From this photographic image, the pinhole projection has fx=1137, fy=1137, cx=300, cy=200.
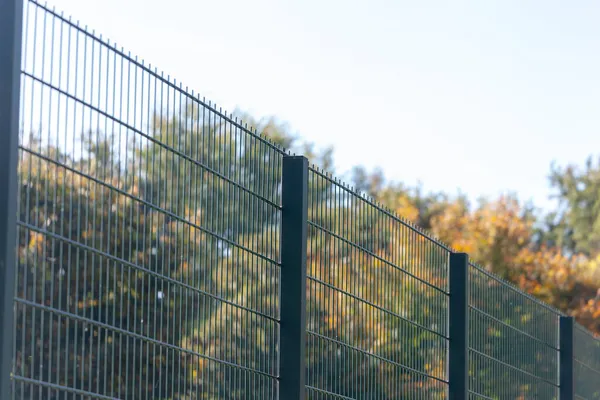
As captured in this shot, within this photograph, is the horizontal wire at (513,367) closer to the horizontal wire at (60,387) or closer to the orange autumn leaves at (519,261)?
the horizontal wire at (60,387)

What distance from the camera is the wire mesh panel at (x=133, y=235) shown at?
4.17 metres

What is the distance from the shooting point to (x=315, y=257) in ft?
21.7

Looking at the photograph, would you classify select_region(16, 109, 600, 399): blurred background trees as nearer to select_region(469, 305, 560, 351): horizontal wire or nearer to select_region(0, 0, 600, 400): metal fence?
select_region(0, 0, 600, 400): metal fence

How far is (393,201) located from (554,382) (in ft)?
131

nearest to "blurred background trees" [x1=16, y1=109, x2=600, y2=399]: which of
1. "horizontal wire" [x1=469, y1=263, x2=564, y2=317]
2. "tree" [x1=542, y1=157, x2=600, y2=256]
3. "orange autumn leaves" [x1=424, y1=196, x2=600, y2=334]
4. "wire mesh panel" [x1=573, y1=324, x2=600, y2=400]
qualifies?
"horizontal wire" [x1=469, y1=263, x2=564, y2=317]

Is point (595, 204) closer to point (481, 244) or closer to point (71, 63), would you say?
point (481, 244)

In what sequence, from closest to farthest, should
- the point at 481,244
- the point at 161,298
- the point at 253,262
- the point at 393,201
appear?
the point at 161,298 → the point at 253,262 → the point at 481,244 → the point at 393,201

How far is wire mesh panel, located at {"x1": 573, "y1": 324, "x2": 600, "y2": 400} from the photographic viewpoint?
1277 cm

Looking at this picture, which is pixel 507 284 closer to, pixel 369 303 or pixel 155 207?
pixel 369 303

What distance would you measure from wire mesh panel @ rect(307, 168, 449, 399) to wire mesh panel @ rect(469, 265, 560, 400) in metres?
0.59

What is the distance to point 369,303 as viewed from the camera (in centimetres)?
739

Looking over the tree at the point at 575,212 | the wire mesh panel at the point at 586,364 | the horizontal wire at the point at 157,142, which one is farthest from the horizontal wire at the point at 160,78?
the tree at the point at 575,212

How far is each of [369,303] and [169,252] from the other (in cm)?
254

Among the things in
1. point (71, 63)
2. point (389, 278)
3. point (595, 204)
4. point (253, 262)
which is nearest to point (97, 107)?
point (71, 63)
